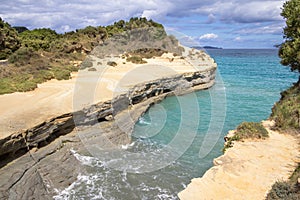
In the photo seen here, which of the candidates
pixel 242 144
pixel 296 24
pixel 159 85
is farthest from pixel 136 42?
pixel 242 144

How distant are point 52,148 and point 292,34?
15.3 meters

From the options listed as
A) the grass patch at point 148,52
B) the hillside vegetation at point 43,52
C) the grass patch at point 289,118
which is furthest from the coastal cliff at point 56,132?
the grass patch at point 148,52

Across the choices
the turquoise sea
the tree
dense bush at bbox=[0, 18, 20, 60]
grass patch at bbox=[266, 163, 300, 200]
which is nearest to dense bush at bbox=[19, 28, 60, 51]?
dense bush at bbox=[0, 18, 20, 60]

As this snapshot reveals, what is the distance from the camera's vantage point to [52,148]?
12102 millimetres

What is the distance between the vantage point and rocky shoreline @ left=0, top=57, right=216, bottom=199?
9773 millimetres

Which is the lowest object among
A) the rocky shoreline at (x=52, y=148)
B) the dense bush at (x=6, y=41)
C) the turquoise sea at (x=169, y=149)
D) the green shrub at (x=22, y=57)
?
the turquoise sea at (x=169, y=149)

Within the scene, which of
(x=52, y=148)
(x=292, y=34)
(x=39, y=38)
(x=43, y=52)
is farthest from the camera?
(x=39, y=38)

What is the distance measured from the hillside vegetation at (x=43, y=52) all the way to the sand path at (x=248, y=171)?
48.5ft

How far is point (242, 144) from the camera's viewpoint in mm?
9625

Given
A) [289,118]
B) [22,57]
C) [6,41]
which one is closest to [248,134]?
[289,118]

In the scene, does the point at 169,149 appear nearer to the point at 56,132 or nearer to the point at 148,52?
the point at 56,132

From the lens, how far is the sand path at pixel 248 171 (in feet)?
21.6

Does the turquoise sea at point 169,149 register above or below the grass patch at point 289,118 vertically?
below

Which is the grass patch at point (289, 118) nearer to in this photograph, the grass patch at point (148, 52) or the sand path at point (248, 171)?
the sand path at point (248, 171)
